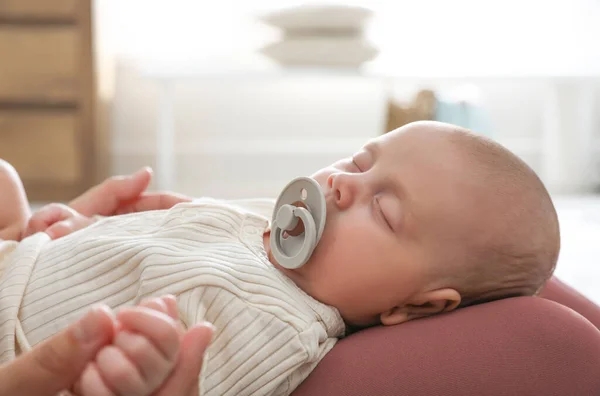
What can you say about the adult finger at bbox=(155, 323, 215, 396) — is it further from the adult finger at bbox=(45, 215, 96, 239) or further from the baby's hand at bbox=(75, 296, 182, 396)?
the adult finger at bbox=(45, 215, 96, 239)

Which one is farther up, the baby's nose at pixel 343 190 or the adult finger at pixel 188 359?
the baby's nose at pixel 343 190

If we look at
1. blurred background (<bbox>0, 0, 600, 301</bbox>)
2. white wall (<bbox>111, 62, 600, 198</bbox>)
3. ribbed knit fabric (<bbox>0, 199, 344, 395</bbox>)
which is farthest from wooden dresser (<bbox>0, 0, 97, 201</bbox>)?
ribbed knit fabric (<bbox>0, 199, 344, 395</bbox>)

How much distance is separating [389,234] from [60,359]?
38 centimetres

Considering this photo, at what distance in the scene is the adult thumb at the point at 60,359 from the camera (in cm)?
65

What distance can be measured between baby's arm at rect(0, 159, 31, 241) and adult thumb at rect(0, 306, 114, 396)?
46 cm

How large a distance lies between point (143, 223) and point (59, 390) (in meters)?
0.32

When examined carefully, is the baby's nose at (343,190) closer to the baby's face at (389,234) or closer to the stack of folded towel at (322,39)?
the baby's face at (389,234)

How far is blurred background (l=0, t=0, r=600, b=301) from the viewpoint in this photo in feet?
10.2

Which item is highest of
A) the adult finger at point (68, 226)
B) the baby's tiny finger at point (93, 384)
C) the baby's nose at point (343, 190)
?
the baby's nose at point (343, 190)

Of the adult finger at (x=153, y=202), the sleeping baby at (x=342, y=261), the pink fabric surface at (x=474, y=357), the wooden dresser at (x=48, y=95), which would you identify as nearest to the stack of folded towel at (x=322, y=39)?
the wooden dresser at (x=48, y=95)

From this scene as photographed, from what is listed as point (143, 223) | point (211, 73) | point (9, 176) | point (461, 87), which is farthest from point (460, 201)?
point (461, 87)

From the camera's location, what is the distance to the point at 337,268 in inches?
35.1

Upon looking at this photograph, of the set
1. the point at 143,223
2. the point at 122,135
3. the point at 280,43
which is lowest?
the point at 122,135

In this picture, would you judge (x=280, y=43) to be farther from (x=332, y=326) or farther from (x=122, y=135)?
(x=332, y=326)
